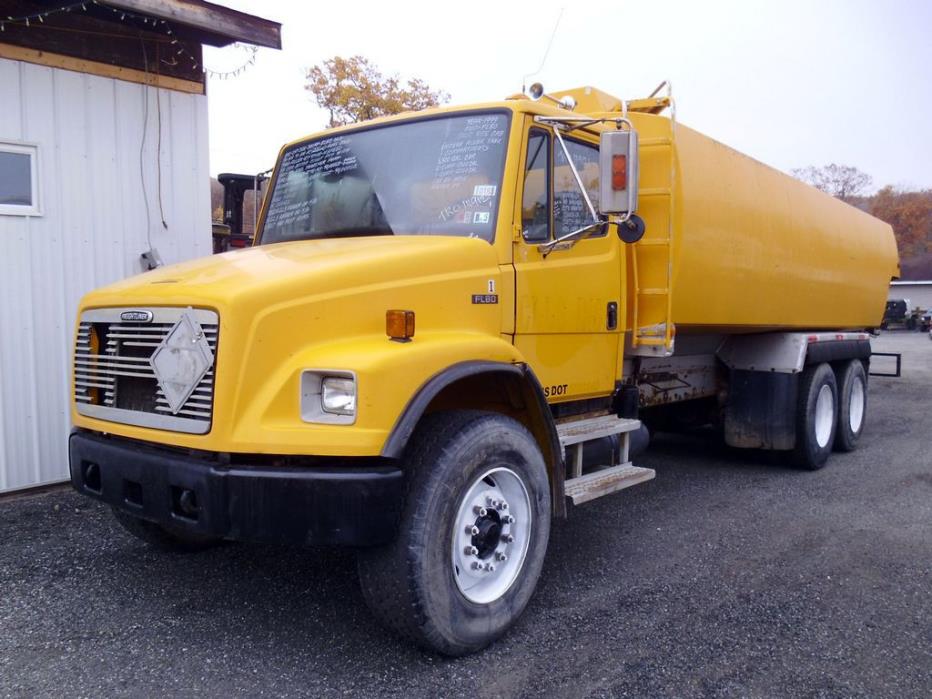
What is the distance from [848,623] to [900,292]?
65396 mm

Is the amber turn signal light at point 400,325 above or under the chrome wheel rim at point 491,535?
above

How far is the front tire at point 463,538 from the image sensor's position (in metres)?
3.17

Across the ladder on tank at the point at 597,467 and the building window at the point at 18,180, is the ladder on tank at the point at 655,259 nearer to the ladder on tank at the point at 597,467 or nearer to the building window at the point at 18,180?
the ladder on tank at the point at 597,467

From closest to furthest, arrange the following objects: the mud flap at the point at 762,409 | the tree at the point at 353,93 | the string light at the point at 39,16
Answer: the string light at the point at 39,16 < the mud flap at the point at 762,409 < the tree at the point at 353,93

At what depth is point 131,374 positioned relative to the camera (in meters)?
3.45

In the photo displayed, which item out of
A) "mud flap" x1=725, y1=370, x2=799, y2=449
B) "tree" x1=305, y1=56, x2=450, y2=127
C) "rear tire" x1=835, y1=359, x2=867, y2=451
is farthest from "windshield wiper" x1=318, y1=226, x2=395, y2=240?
"tree" x1=305, y1=56, x2=450, y2=127

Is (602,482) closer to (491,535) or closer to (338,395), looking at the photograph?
(491,535)

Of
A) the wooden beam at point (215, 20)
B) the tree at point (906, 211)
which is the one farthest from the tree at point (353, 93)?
the tree at point (906, 211)

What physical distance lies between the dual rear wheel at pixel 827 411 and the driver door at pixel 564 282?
133 inches

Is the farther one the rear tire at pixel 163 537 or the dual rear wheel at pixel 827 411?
the dual rear wheel at pixel 827 411

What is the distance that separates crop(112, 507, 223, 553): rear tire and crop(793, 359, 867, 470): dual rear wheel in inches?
217

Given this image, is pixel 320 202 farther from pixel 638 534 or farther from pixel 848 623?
pixel 848 623

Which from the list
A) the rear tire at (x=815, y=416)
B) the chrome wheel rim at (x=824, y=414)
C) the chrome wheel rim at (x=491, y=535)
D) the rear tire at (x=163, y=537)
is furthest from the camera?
the chrome wheel rim at (x=824, y=414)

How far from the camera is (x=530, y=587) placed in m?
3.77
